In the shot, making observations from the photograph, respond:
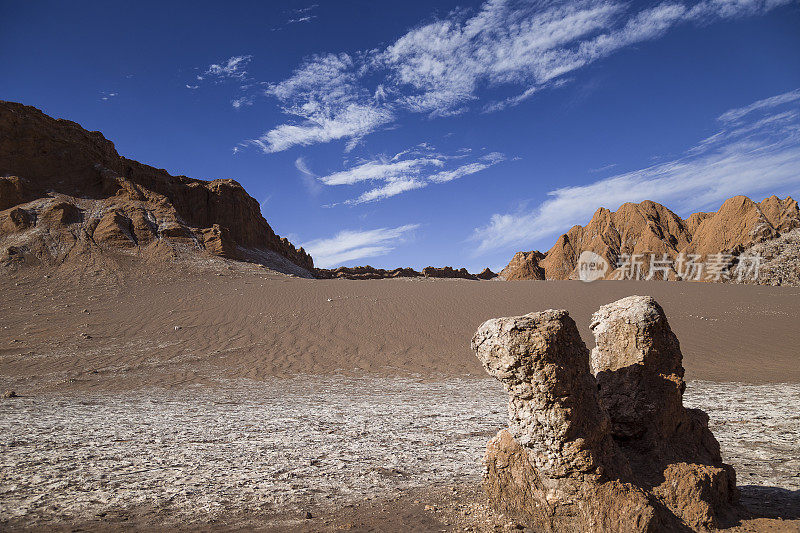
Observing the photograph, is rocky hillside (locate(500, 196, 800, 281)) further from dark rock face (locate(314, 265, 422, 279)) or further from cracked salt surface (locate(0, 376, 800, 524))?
cracked salt surface (locate(0, 376, 800, 524))

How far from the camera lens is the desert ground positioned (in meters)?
4.20

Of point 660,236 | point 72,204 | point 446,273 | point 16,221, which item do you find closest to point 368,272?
point 446,273

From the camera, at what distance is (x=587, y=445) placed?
317 cm

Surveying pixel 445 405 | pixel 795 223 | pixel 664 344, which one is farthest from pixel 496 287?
pixel 795 223

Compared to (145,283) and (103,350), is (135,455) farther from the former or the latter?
(145,283)

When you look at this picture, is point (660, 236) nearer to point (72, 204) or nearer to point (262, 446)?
point (262, 446)

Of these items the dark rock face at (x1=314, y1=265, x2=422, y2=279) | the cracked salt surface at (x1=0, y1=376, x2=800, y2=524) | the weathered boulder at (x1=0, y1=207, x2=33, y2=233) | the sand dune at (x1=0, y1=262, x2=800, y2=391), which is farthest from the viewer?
the dark rock face at (x1=314, y1=265, x2=422, y2=279)

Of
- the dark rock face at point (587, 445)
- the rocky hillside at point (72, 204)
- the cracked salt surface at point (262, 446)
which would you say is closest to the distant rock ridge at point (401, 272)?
the rocky hillside at point (72, 204)

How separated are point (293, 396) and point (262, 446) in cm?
440

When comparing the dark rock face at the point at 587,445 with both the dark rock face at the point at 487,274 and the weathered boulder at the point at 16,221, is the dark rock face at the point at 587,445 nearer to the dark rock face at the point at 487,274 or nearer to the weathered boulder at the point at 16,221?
the weathered boulder at the point at 16,221

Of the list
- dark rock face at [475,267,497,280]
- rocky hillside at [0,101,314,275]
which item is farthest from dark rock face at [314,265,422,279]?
rocky hillside at [0,101,314,275]

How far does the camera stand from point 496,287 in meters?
25.8

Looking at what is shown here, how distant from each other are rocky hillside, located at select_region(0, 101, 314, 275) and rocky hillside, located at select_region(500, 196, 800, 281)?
41.8 meters

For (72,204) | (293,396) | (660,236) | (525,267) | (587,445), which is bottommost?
(293,396)
